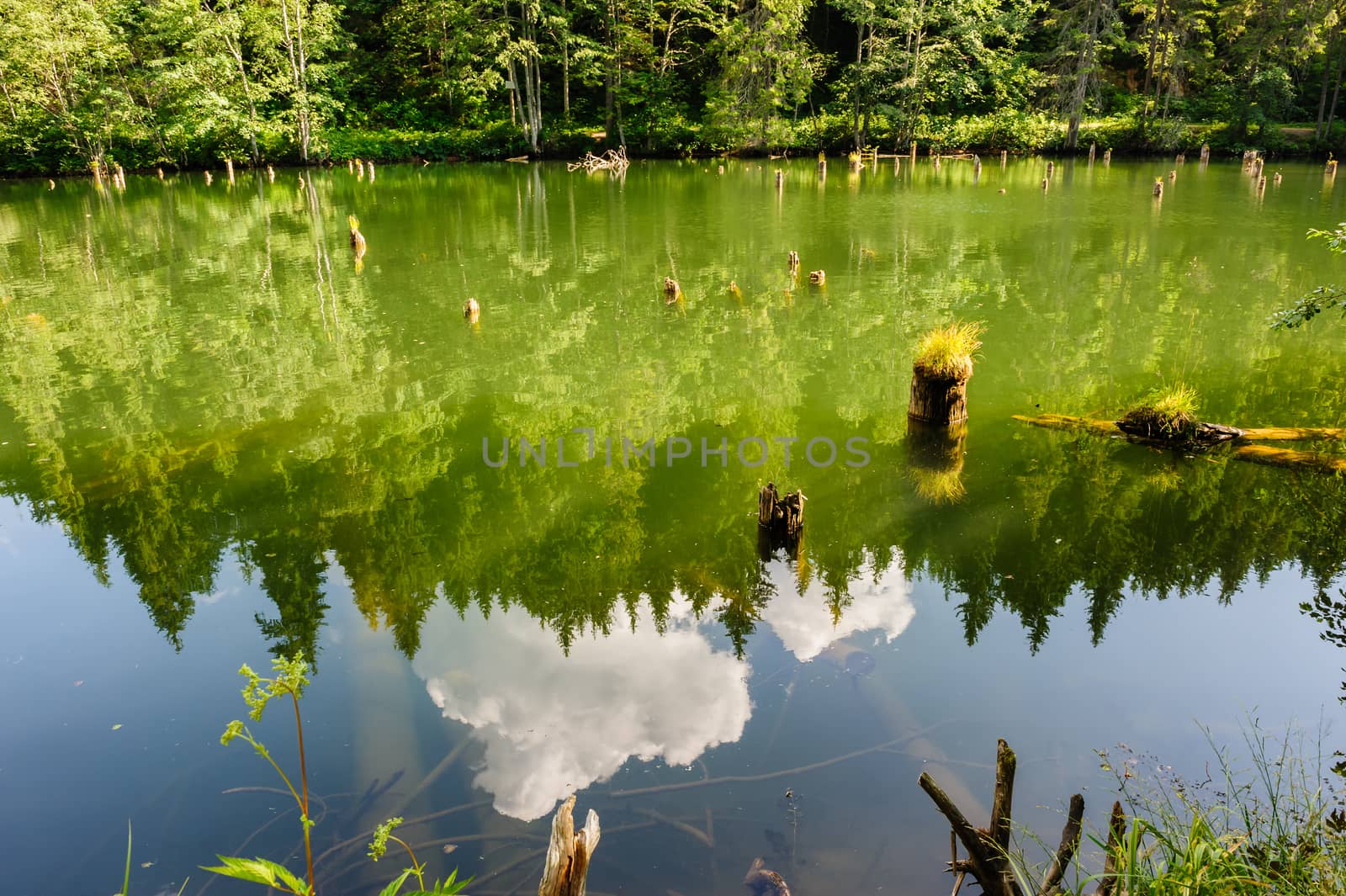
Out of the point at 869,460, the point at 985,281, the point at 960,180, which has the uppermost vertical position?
the point at 960,180

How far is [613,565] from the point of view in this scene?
6.34 m

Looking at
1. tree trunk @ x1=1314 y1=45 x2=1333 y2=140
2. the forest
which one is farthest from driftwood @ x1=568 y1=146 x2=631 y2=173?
tree trunk @ x1=1314 y1=45 x2=1333 y2=140

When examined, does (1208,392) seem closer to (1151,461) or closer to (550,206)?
(1151,461)

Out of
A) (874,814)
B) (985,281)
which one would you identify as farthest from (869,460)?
(985,281)

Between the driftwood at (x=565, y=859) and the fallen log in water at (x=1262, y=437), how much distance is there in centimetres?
726

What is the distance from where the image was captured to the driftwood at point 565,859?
2732mm

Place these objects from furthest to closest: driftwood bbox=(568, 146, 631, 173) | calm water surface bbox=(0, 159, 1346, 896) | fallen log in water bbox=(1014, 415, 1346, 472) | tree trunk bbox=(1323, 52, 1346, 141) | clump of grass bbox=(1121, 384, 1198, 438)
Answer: driftwood bbox=(568, 146, 631, 173) → tree trunk bbox=(1323, 52, 1346, 141) → clump of grass bbox=(1121, 384, 1198, 438) → fallen log in water bbox=(1014, 415, 1346, 472) → calm water surface bbox=(0, 159, 1346, 896)

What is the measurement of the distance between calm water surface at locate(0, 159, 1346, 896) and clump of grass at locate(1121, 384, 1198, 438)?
359 mm

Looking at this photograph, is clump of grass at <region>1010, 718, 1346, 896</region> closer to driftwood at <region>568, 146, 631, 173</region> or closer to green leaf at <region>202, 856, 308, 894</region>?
green leaf at <region>202, 856, 308, 894</region>

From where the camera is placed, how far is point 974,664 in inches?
204

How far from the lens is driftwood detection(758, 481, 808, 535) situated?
651 cm

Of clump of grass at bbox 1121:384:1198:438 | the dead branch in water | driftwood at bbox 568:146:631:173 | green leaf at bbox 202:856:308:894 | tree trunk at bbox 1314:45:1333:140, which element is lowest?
the dead branch in water

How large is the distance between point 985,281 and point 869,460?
27.6 feet

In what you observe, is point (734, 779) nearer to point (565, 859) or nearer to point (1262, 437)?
point (565, 859)
